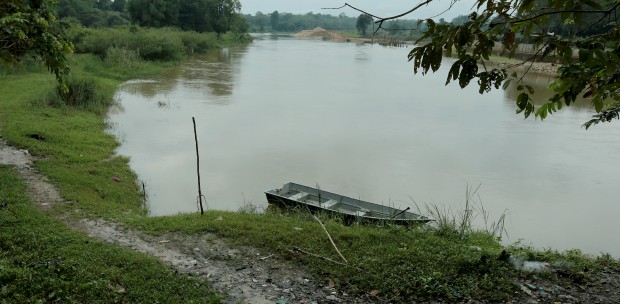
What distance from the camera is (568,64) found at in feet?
8.88

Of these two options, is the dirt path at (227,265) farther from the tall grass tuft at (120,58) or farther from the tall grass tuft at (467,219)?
the tall grass tuft at (120,58)

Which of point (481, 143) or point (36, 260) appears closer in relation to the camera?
point (36, 260)

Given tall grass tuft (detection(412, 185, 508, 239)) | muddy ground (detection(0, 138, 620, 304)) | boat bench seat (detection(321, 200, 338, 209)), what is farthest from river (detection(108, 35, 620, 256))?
muddy ground (detection(0, 138, 620, 304))

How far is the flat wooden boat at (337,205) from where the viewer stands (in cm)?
650

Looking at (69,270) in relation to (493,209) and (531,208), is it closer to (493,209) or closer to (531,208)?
(493,209)

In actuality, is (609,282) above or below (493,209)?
above

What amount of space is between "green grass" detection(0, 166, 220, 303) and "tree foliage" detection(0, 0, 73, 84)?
1898mm

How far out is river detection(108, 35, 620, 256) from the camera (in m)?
8.61

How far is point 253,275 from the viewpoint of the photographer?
443cm

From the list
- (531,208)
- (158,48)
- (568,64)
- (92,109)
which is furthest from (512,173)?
(158,48)

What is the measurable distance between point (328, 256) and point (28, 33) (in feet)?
13.3

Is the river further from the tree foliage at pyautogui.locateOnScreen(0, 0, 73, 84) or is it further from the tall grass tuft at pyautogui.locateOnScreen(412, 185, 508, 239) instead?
the tree foliage at pyautogui.locateOnScreen(0, 0, 73, 84)

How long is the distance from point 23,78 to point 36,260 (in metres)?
15.4

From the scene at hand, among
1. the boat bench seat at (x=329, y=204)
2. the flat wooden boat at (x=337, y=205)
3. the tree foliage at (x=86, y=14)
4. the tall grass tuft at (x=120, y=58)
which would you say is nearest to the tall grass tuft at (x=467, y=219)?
the flat wooden boat at (x=337, y=205)
